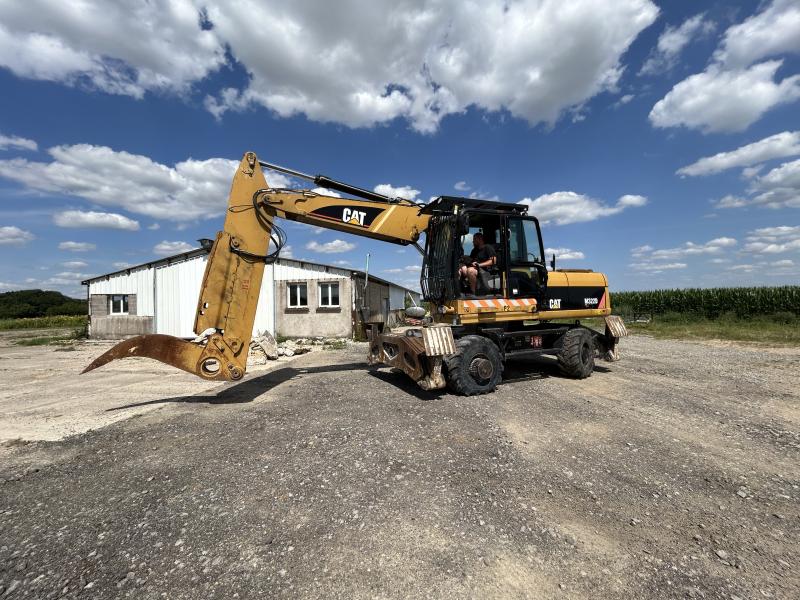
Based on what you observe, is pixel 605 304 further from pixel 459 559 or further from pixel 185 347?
pixel 185 347

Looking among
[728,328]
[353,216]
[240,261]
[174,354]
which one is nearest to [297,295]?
[353,216]

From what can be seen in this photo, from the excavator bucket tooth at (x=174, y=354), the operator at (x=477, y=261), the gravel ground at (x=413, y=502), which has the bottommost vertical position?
the gravel ground at (x=413, y=502)

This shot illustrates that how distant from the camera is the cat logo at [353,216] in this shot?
274 inches

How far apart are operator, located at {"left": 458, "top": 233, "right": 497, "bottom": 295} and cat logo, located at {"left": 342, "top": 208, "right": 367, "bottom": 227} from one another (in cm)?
206

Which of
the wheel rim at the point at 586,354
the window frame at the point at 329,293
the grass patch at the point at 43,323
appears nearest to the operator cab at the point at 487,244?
the wheel rim at the point at 586,354

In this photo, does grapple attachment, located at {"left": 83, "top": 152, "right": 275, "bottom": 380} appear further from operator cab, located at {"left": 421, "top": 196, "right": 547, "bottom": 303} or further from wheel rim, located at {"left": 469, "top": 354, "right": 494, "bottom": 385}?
wheel rim, located at {"left": 469, "top": 354, "right": 494, "bottom": 385}

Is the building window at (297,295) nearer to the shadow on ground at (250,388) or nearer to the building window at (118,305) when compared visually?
the shadow on ground at (250,388)

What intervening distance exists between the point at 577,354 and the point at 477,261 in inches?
117

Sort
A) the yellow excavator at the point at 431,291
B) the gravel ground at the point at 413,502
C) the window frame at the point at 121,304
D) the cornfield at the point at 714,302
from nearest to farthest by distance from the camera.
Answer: the gravel ground at the point at 413,502 → the yellow excavator at the point at 431,291 → the window frame at the point at 121,304 → the cornfield at the point at 714,302

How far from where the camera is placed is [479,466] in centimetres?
396

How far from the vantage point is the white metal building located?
16.6 m

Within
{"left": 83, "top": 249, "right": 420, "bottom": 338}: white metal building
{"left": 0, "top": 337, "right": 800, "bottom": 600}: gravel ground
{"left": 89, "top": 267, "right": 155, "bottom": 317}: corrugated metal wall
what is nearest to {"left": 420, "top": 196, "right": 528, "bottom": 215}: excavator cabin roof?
{"left": 0, "top": 337, "right": 800, "bottom": 600}: gravel ground

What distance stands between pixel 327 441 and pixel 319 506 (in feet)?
4.62

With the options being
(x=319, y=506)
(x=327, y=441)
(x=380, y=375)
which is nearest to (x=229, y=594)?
(x=319, y=506)
